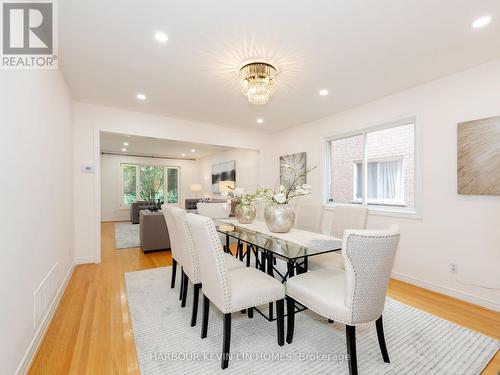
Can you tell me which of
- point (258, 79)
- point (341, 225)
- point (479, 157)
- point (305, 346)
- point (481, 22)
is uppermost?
point (481, 22)

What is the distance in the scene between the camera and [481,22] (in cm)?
186

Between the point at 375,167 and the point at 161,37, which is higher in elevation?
the point at 161,37

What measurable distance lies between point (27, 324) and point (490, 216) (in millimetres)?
4110

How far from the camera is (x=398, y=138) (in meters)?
Answer: 3.39

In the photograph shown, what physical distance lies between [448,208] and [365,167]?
1.27 m

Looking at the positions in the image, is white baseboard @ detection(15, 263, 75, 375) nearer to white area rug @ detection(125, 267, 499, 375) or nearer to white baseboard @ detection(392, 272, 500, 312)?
white area rug @ detection(125, 267, 499, 375)

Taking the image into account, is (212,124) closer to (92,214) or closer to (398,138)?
(92,214)

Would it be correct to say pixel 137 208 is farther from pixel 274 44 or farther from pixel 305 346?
pixel 305 346

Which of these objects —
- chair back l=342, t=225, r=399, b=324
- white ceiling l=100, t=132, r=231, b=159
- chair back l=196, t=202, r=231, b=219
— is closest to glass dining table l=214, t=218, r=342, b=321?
chair back l=342, t=225, r=399, b=324

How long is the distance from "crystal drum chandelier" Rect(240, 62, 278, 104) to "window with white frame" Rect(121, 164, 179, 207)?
7.47 m

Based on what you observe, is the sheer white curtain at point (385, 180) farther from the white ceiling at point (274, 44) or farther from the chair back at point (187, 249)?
the chair back at point (187, 249)

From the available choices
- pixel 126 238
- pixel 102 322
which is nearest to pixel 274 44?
pixel 102 322

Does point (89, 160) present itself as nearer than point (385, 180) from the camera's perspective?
No

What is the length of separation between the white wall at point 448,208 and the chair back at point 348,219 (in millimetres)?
980
